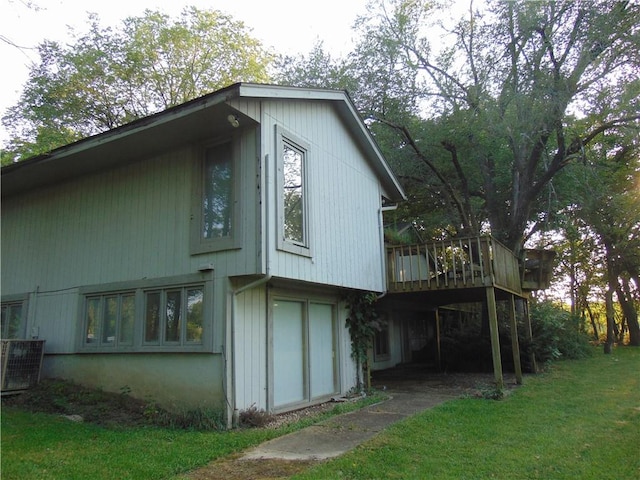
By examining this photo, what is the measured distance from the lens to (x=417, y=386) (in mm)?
11047

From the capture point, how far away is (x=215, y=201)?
7.34 m

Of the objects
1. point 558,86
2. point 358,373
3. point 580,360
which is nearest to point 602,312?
point 580,360

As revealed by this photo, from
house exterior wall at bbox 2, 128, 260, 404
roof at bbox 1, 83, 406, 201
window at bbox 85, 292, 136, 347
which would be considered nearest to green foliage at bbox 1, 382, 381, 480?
house exterior wall at bbox 2, 128, 260, 404

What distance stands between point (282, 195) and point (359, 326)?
4164 mm

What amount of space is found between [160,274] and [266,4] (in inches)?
346

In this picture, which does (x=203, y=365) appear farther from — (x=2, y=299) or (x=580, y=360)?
(x=580, y=360)

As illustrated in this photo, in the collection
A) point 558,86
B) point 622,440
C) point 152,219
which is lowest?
point 622,440

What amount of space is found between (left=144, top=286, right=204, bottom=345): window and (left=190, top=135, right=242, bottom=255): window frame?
0.74 meters

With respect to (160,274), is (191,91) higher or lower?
higher

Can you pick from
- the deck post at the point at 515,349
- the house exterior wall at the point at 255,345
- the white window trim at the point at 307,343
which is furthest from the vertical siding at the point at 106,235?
the deck post at the point at 515,349

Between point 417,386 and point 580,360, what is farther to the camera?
point 580,360

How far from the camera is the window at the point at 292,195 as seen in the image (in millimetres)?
7312

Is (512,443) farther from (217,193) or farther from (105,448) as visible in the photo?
(217,193)

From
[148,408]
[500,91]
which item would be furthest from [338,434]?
[500,91]
